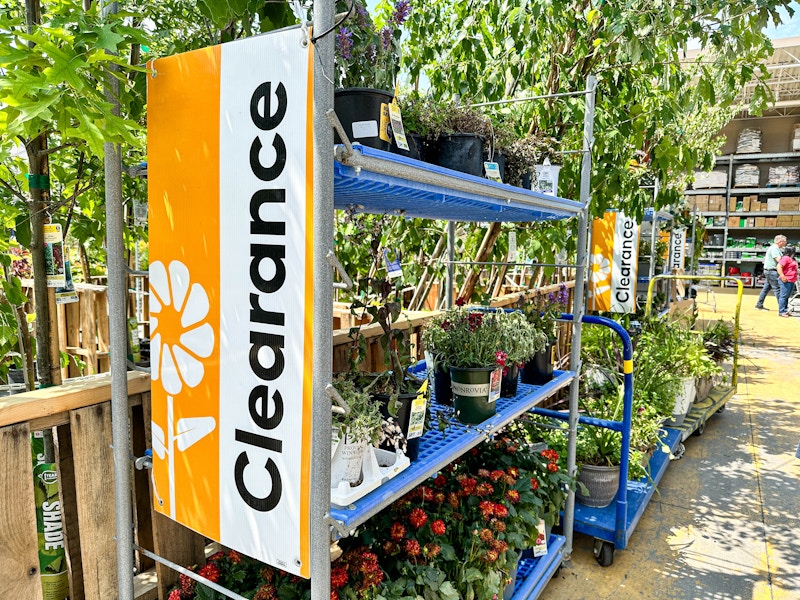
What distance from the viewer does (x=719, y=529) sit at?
9.55 feet

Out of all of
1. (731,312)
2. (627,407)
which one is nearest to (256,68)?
(627,407)

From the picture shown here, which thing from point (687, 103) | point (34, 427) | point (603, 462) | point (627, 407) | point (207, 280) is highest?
point (687, 103)

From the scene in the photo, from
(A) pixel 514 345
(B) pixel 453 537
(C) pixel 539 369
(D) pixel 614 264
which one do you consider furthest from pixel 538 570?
(D) pixel 614 264

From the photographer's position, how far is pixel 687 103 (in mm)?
2953

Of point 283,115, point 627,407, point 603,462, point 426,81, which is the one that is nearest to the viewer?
point 283,115

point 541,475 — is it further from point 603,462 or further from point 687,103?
point 687,103

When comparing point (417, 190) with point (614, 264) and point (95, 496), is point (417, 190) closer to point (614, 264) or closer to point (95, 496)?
point (95, 496)

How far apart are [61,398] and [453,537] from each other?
1.25 m

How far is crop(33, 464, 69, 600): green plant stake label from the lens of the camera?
1513 millimetres

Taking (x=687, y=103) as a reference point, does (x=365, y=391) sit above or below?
below

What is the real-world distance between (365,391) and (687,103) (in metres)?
2.50

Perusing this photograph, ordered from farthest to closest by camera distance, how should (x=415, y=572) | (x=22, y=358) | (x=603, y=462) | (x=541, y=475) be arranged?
(x=603, y=462) → (x=541, y=475) → (x=22, y=358) → (x=415, y=572)

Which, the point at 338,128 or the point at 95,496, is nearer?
the point at 338,128

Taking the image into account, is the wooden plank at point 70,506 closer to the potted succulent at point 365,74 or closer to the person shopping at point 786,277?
the potted succulent at point 365,74
